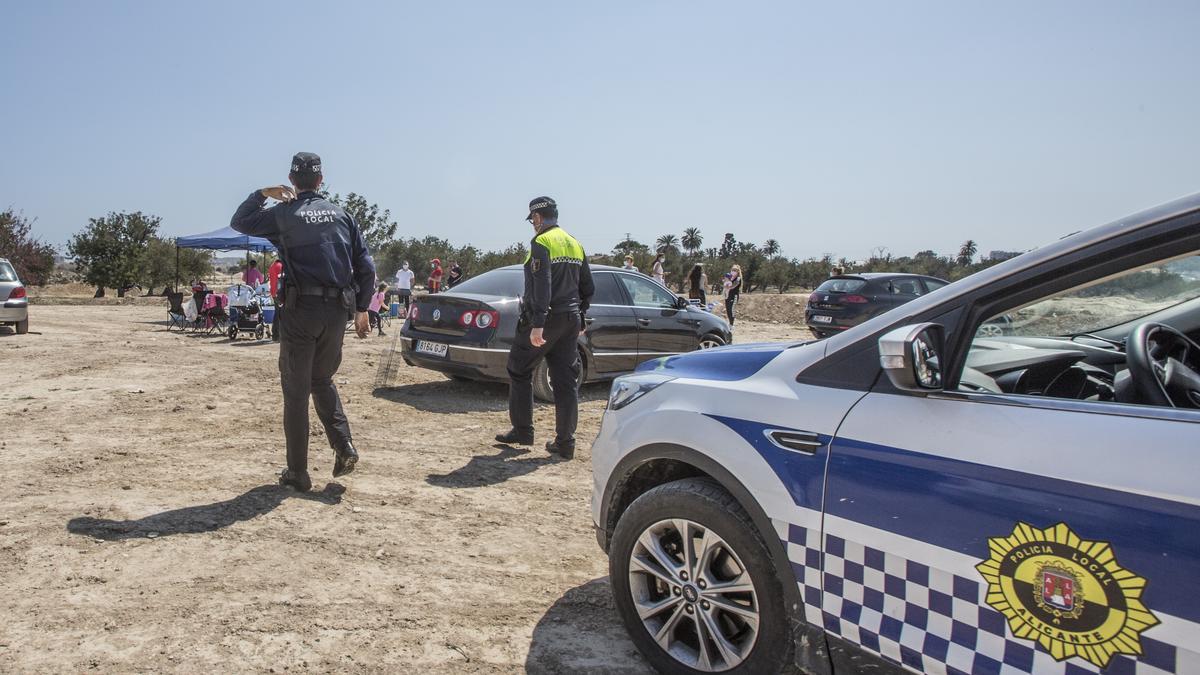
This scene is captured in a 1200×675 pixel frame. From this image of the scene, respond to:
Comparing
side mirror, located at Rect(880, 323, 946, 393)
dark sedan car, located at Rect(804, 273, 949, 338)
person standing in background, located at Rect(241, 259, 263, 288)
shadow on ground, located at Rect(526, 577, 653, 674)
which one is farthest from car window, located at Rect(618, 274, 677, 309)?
person standing in background, located at Rect(241, 259, 263, 288)

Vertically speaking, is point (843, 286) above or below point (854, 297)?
above

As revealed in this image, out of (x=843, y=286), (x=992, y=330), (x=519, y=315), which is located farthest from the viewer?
(x=843, y=286)

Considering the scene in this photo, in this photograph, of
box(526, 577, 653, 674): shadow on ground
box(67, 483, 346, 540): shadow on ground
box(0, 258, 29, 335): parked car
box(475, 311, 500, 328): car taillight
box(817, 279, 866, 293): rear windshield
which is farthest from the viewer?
box(817, 279, 866, 293): rear windshield

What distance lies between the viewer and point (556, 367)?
575 centimetres

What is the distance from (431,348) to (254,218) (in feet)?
11.0

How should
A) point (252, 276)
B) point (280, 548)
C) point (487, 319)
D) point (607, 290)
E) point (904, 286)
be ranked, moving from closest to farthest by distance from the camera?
point (280, 548) → point (487, 319) → point (607, 290) → point (904, 286) → point (252, 276)

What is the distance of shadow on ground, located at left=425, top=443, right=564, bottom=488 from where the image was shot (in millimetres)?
4969

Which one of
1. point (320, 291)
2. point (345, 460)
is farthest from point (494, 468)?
point (320, 291)

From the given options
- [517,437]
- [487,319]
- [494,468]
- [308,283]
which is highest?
[308,283]

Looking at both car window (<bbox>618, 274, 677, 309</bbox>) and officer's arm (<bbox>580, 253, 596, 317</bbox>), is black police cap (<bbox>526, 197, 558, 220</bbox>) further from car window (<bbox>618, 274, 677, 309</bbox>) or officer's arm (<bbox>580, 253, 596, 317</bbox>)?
car window (<bbox>618, 274, 677, 309</bbox>)

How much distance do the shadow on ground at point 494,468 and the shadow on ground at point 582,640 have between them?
68.2 inches

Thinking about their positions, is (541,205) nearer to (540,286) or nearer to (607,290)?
(540,286)

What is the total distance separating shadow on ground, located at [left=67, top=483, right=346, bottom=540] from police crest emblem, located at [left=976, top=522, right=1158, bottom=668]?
366 cm

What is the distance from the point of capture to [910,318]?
2154 millimetres
